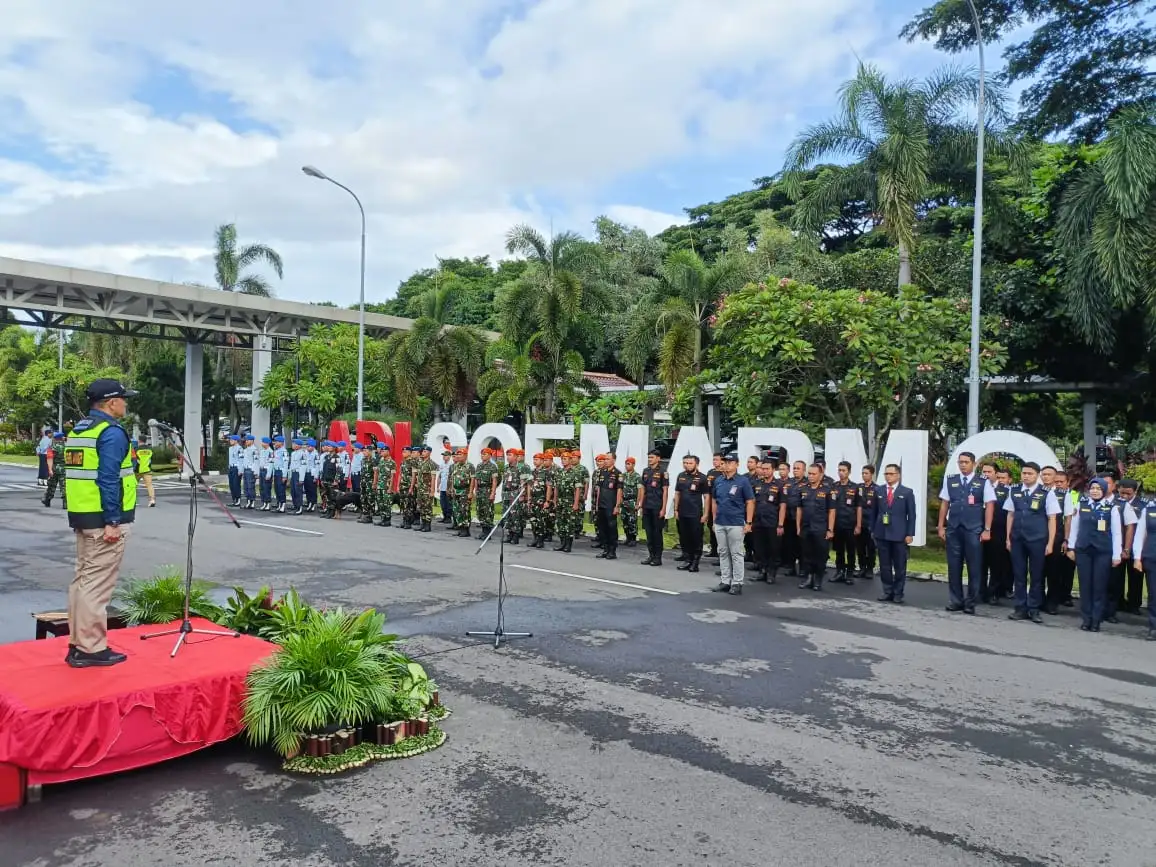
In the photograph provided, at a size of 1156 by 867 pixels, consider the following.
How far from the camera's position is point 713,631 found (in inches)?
337

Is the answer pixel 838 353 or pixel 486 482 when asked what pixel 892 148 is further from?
pixel 486 482

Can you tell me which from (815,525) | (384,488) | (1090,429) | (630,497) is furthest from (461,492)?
(1090,429)

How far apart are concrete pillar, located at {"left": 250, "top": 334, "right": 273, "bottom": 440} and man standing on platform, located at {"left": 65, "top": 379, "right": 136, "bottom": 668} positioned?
1104 inches

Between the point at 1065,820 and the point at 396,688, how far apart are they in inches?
151

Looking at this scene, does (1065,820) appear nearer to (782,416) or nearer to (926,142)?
(782,416)

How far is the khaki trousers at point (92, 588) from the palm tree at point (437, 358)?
865 inches

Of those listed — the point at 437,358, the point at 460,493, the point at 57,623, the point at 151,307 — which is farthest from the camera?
the point at 151,307

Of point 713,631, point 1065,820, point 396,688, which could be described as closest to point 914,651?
point 713,631

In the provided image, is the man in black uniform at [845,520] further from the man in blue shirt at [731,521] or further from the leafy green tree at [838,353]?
the leafy green tree at [838,353]

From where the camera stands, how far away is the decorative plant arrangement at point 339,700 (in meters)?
5.02

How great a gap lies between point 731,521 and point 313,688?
6.82 m

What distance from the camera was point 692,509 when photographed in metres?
12.8

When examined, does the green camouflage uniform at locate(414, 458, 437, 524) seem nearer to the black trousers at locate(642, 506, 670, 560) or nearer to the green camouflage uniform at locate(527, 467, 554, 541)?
the green camouflage uniform at locate(527, 467, 554, 541)

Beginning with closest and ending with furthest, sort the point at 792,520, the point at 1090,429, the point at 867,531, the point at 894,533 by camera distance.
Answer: the point at 894,533
the point at 792,520
the point at 867,531
the point at 1090,429
